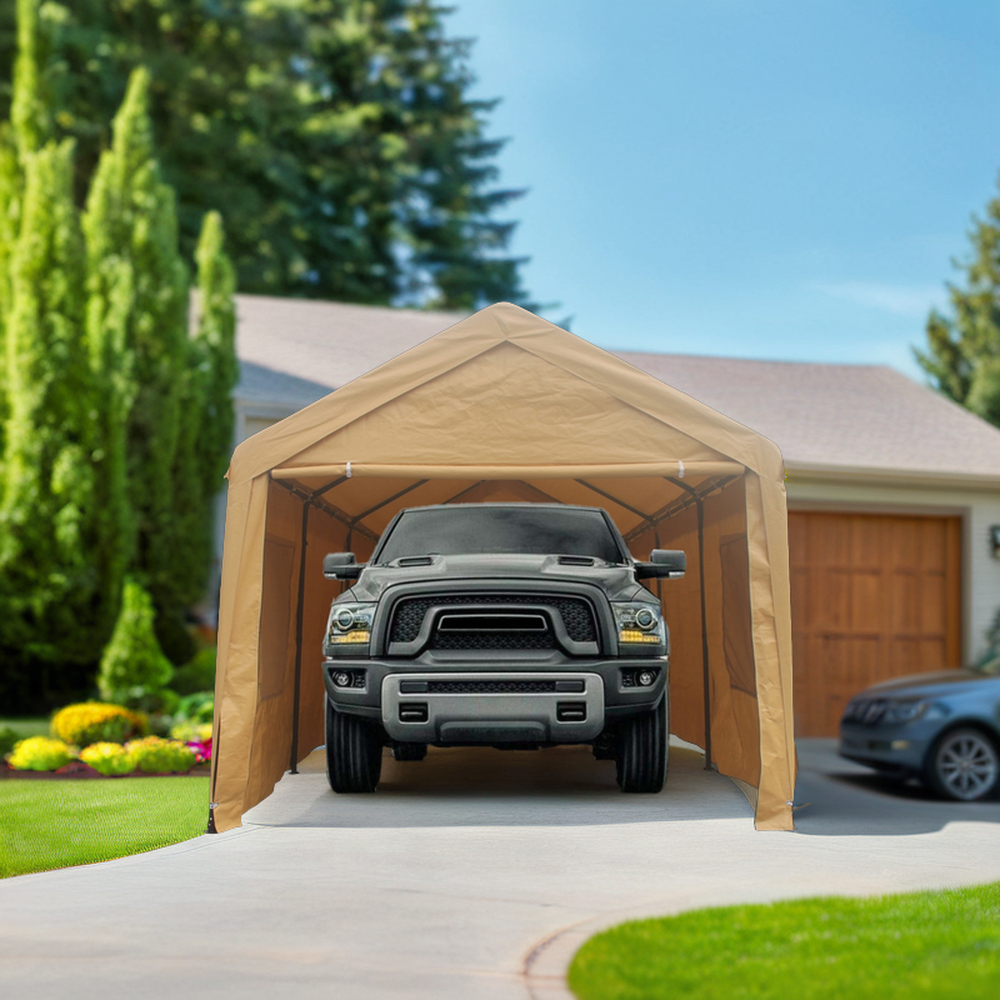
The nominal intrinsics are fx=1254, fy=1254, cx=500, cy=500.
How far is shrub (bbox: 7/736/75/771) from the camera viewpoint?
1027cm

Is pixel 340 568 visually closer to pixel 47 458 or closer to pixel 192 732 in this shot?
pixel 192 732

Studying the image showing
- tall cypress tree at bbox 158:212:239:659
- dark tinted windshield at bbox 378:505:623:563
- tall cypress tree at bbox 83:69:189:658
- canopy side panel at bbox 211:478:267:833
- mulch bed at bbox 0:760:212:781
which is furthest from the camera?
tall cypress tree at bbox 158:212:239:659

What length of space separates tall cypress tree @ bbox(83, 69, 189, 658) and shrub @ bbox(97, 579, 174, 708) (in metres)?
2.18

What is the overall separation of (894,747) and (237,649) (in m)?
6.05

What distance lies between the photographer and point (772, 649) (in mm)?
7824

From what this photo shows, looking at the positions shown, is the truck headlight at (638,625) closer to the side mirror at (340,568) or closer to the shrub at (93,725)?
the side mirror at (340,568)

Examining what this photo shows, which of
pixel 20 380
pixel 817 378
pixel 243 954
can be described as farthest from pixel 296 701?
pixel 817 378

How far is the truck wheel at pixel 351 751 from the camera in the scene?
841 centimetres

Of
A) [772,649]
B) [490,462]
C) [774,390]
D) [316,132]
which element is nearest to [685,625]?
[772,649]

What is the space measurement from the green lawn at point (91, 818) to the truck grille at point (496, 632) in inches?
70.1

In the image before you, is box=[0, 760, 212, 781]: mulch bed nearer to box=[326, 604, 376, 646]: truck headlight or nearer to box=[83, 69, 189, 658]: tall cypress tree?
box=[326, 604, 376, 646]: truck headlight

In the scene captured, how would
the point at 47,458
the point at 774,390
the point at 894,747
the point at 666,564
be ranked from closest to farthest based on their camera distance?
1. the point at 666,564
2. the point at 894,747
3. the point at 47,458
4. the point at 774,390

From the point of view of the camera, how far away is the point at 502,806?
8469mm

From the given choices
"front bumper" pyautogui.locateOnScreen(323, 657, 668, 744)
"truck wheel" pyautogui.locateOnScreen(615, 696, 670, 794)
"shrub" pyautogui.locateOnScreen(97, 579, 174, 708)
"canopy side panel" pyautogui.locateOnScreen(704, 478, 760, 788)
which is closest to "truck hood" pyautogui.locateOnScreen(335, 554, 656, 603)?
"front bumper" pyautogui.locateOnScreen(323, 657, 668, 744)
